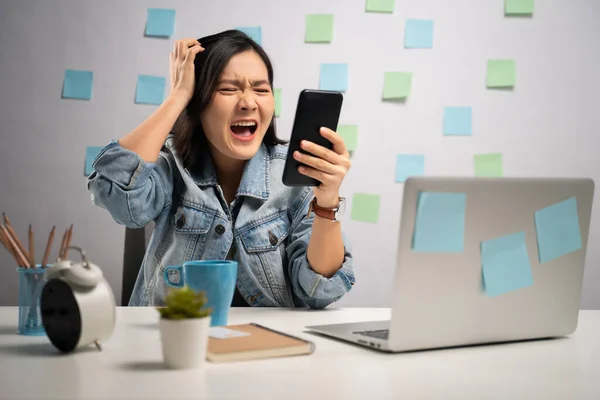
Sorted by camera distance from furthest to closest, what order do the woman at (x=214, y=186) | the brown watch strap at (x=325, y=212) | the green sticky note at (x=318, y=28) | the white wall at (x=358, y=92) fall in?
the green sticky note at (x=318, y=28), the white wall at (x=358, y=92), the woman at (x=214, y=186), the brown watch strap at (x=325, y=212)

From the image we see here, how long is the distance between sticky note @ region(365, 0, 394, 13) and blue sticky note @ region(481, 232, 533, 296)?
1771 mm

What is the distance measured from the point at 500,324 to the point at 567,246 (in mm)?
145

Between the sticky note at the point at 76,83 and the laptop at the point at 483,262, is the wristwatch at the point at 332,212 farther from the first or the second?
the sticky note at the point at 76,83

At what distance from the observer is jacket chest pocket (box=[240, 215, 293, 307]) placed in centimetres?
142

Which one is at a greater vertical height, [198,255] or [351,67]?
[351,67]

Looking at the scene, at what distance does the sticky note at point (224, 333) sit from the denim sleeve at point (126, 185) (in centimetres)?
53

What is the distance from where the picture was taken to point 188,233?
1457mm

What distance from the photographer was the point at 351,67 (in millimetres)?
2492

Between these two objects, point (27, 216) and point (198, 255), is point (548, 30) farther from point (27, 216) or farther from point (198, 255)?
point (27, 216)

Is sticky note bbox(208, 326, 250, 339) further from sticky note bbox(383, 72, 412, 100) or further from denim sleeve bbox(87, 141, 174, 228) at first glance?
sticky note bbox(383, 72, 412, 100)

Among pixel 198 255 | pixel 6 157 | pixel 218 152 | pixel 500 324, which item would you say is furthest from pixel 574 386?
pixel 6 157

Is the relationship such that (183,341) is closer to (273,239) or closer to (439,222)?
(439,222)

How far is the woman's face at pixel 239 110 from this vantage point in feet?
4.86

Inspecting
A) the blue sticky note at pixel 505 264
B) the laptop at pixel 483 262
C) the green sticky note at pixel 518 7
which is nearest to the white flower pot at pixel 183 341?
the laptop at pixel 483 262
